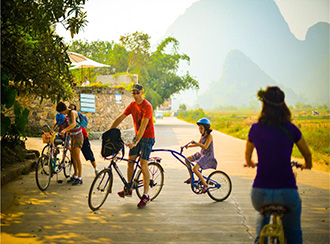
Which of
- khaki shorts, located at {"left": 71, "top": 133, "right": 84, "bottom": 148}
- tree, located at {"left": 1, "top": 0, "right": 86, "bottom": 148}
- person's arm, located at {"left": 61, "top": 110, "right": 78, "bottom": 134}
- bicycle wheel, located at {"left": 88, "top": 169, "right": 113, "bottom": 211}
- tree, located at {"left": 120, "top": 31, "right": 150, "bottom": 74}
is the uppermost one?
tree, located at {"left": 120, "top": 31, "right": 150, "bottom": 74}

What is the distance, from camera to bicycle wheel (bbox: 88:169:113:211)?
6258mm

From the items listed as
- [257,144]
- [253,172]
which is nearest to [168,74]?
[253,172]

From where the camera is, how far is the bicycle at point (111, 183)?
633cm

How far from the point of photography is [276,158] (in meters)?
3.24

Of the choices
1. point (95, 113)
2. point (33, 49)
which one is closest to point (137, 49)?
point (95, 113)

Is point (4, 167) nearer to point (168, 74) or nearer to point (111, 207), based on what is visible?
point (111, 207)

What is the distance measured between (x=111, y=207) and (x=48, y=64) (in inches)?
172

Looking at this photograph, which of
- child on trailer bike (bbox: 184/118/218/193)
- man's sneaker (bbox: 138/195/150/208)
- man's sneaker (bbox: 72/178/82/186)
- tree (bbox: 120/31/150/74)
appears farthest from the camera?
tree (bbox: 120/31/150/74)

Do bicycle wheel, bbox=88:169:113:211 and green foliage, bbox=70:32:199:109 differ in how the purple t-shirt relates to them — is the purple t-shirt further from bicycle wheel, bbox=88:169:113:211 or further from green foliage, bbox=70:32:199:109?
green foliage, bbox=70:32:199:109

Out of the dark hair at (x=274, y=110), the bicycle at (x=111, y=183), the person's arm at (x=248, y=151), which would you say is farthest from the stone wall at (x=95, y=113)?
the dark hair at (x=274, y=110)

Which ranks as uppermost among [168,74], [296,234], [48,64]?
[168,74]

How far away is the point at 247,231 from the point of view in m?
5.39

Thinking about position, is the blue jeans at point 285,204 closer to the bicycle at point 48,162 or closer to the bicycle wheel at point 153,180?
the bicycle wheel at point 153,180

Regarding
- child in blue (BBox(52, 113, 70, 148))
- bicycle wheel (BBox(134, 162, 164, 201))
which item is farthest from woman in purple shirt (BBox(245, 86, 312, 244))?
child in blue (BBox(52, 113, 70, 148))
